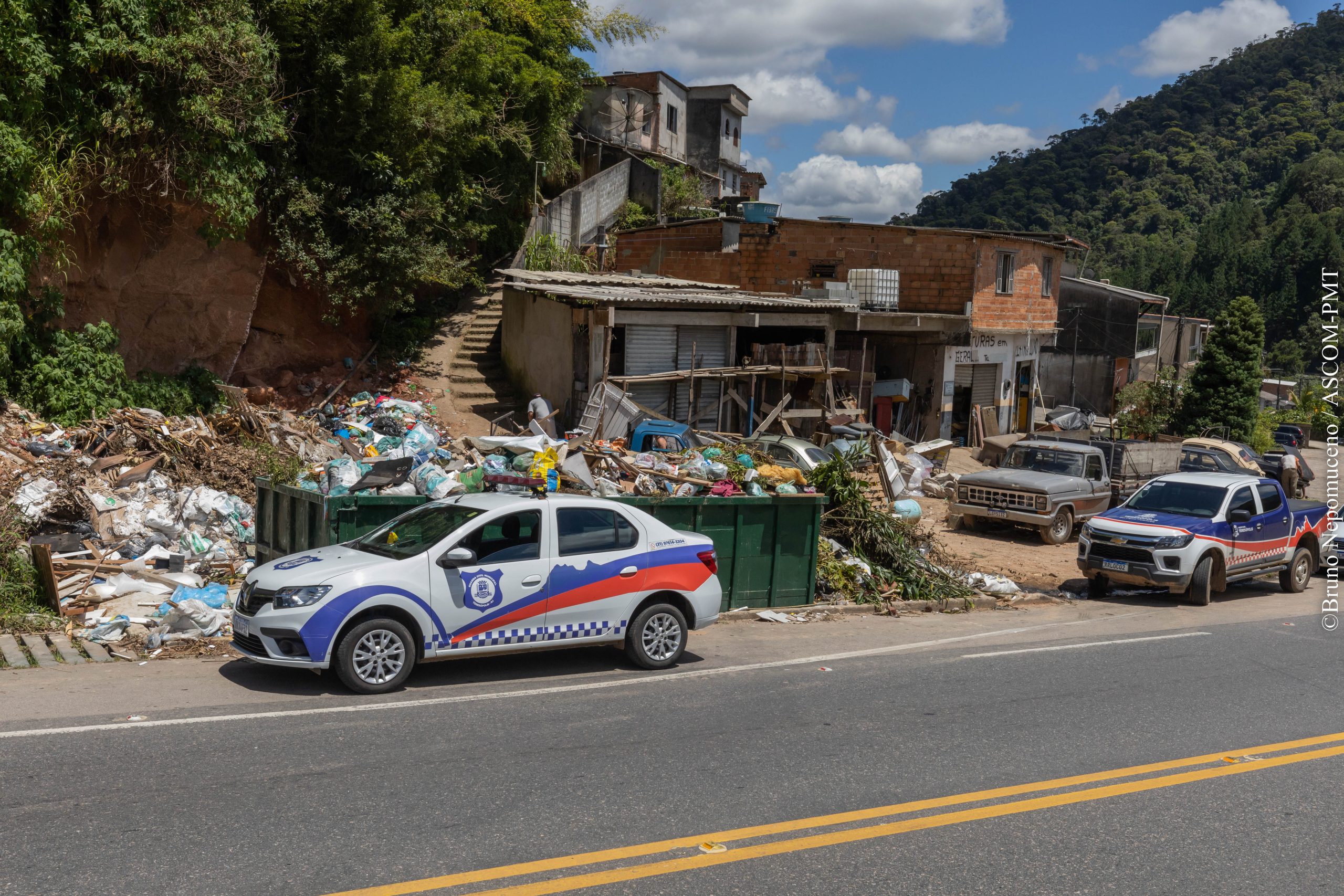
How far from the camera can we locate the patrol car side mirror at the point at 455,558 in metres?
8.50

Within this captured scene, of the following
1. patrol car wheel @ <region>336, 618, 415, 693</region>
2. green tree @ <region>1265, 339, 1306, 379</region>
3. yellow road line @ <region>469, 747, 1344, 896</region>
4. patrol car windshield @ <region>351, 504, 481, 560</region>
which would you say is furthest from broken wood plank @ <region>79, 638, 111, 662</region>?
green tree @ <region>1265, 339, 1306, 379</region>

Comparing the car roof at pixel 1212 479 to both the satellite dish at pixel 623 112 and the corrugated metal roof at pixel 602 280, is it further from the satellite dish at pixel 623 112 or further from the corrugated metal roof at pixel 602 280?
the satellite dish at pixel 623 112

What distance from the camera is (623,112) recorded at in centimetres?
4259

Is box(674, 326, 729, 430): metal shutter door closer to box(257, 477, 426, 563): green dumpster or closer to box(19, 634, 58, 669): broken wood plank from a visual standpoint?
box(257, 477, 426, 563): green dumpster

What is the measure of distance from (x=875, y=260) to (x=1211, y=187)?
9938 cm

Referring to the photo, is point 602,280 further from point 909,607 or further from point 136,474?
point 909,607

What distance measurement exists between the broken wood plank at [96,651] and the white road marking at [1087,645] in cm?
823

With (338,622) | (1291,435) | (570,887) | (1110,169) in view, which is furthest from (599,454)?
(1110,169)

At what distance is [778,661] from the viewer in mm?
10359

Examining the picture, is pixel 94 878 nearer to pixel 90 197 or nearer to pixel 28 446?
pixel 28 446

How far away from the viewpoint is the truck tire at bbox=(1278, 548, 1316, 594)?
1709cm

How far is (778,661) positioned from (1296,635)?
7.33 m

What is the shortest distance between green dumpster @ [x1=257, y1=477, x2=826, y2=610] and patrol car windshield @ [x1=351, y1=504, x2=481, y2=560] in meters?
1.22

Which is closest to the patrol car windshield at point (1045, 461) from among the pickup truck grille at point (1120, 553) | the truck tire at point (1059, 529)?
the truck tire at point (1059, 529)
